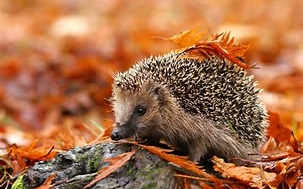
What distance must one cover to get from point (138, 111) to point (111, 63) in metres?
8.05

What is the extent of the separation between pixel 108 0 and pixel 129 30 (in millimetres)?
5430

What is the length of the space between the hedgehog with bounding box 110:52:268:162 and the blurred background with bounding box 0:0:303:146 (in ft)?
4.14

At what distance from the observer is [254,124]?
529 cm

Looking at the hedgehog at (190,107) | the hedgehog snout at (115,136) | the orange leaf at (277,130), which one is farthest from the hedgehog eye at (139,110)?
the orange leaf at (277,130)

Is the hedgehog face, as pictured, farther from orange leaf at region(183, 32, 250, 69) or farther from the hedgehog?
orange leaf at region(183, 32, 250, 69)

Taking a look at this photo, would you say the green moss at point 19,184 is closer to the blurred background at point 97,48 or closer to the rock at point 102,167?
the rock at point 102,167

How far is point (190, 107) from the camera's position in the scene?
16.7 ft

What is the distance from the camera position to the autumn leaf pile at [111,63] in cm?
520

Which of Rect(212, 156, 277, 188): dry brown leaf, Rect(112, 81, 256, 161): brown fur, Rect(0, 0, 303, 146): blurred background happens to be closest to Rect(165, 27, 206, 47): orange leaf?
Rect(112, 81, 256, 161): brown fur

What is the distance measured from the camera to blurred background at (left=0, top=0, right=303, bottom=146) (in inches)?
437

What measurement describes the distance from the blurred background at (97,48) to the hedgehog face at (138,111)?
122 centimetres

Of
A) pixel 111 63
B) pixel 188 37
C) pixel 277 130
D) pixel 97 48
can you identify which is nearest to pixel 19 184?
pixel 188 37

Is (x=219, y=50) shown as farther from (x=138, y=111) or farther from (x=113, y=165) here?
(x=113, y=165)

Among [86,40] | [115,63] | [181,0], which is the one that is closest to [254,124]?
[115,63]
